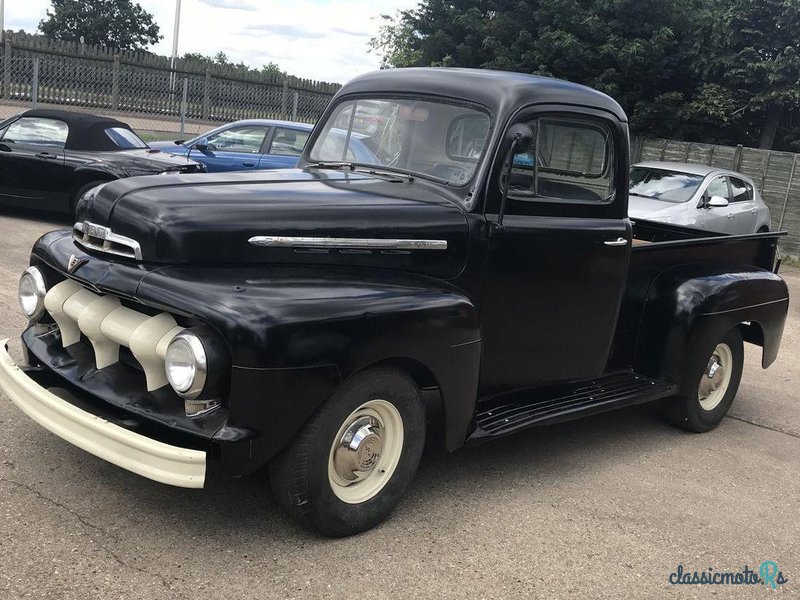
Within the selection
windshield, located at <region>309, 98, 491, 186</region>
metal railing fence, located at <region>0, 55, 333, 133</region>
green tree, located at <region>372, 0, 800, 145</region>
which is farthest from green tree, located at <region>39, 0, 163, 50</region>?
windshield, located at <region>309, 98, 491, 186</region>

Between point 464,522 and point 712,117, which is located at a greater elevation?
point 712,117

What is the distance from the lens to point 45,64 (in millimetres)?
18297

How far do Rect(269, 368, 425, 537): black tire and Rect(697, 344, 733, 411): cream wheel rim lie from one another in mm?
2531

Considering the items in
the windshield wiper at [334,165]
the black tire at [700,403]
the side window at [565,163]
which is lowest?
the black tire at [700,403]

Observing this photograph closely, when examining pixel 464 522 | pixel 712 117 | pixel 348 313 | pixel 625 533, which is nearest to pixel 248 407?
pixel 348 313

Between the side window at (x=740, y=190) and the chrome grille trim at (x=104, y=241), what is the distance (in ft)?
39.0

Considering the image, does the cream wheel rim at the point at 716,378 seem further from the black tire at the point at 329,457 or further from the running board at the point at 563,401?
the black tire at the point at 329,457

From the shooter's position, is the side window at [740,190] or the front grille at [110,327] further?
the side window at [740,190]

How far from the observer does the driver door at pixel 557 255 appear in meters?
4.23

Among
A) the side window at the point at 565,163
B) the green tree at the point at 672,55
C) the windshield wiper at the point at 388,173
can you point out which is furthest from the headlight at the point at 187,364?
the green tree at the point at 672,55

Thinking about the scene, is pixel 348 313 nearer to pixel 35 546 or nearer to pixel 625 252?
pixel 35 546

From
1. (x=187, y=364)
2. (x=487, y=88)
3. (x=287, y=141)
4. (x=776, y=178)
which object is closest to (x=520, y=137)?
(x=487, y=88)

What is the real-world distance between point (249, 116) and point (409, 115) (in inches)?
730

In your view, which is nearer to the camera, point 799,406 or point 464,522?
point 464,522
